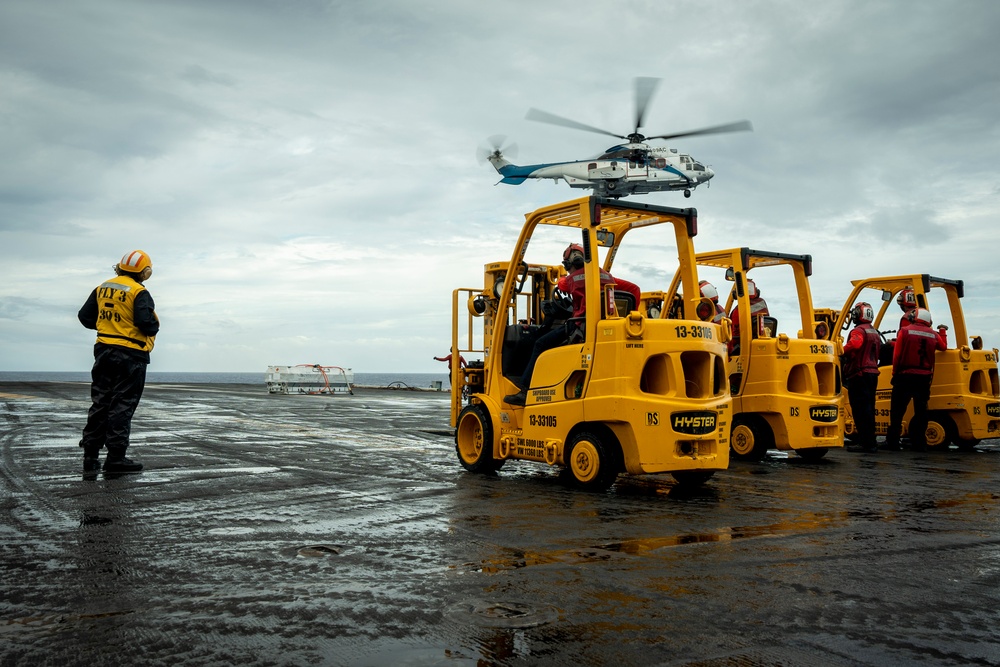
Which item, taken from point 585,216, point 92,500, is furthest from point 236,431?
point 585,216

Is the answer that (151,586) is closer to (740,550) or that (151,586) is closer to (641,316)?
(740,550)

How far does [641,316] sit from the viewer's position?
22.5ft

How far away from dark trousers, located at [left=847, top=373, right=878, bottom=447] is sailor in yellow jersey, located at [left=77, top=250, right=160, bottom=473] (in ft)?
29.7

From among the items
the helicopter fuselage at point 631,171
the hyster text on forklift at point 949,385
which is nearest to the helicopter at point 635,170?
the helicopter fuselage at point 631,171

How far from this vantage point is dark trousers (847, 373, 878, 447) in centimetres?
1162

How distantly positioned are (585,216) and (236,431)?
716cm

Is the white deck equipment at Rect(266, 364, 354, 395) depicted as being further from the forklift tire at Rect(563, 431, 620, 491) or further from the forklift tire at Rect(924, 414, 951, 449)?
the forklift tire at Rect(563, 431, 620, 491)

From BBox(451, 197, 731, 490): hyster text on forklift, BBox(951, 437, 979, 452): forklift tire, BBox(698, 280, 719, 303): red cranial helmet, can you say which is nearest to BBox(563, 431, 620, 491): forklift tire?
BBox(451, 197, 731, 490): hyster text on forklift

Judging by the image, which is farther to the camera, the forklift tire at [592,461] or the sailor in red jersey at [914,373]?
the sailor in red jersey at [914,373]

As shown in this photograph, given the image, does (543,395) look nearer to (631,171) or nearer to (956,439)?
(956,439)

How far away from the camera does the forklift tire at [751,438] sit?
33.0 feet

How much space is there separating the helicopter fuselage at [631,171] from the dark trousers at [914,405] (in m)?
28.0

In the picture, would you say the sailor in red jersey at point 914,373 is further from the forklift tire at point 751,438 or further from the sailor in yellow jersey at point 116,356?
the sailor in yellow jersey at point 116,356

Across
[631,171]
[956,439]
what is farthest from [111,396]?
[631,171]
